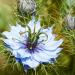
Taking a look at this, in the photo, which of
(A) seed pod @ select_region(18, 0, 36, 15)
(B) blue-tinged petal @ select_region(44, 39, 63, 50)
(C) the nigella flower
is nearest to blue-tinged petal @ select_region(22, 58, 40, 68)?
(C) the nigella flower

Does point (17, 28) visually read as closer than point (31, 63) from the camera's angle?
No

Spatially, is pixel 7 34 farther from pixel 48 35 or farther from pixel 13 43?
pixel 48 35

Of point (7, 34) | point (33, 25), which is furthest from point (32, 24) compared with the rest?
point (7, 34)

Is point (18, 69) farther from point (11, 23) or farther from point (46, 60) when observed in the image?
point (11, 23)

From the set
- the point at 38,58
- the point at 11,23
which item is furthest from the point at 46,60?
the point at 11,23

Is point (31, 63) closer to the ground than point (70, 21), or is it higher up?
closer to the ground

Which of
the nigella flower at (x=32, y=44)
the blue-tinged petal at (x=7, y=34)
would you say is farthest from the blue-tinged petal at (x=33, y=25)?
the blue-tinged petal at (x=7, y=34)
